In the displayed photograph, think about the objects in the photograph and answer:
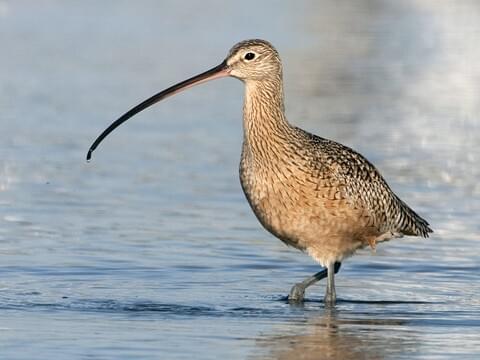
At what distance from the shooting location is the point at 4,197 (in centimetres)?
1211

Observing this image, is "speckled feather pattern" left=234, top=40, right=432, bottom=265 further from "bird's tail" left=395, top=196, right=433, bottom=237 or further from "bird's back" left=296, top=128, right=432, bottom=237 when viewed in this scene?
"bird's tail" left=395, top=196, right=433, bottom=237

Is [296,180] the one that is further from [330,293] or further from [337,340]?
[337,340]

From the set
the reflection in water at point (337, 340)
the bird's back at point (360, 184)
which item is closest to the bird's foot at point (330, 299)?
the reflection in water at point (337, 340)

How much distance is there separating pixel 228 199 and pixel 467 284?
3005 millimetres

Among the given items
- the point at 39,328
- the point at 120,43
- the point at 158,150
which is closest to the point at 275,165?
the point at 39,328

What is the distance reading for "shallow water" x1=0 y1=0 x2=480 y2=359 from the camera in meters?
8.36

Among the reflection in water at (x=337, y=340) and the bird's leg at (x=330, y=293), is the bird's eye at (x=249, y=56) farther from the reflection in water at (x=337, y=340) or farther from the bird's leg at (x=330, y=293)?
the reflection in water at (x=337, y=340)

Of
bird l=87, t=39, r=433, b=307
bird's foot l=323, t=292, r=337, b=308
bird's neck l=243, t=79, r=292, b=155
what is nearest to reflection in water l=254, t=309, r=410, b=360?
bird's foot l=323, t=292, r=337, b=308

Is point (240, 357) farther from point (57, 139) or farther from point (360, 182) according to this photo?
point (57, 139)

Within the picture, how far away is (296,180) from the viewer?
9.30 m

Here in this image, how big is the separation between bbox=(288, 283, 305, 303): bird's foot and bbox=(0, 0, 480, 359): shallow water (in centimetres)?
6

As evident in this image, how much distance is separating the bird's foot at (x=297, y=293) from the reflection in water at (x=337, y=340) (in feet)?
1.62

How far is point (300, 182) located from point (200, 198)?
3201 millimetres

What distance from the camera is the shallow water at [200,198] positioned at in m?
8.36
